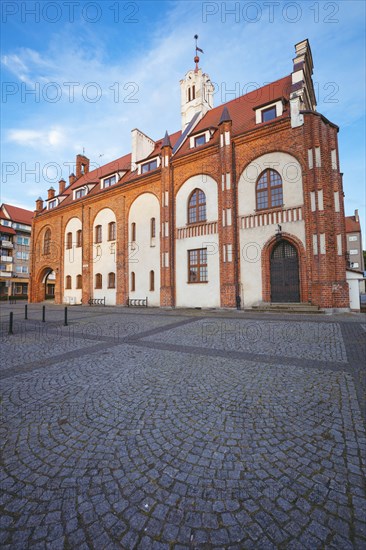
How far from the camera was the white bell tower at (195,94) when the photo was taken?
22828mm

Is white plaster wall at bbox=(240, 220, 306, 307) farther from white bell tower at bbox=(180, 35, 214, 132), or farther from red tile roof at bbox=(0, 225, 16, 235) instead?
red tile roof at bbox=(0, 225, 16, 235)

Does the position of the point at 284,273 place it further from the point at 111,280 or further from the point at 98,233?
the point at 98,233

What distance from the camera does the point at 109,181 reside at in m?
24.9

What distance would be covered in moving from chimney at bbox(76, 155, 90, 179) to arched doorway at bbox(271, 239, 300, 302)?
1178 inches

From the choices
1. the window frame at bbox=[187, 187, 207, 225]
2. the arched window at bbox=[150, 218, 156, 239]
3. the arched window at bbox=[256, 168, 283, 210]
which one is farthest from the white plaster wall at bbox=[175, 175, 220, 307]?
the arched window at bbox=[256, 168, 283, 210]

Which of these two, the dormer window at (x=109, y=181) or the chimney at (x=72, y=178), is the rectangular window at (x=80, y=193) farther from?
the chimney at (x=72, y=178)

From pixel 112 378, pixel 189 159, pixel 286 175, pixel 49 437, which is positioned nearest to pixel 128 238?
pixel 189 159

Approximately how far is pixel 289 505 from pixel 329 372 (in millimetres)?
3092

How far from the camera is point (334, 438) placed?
2514mm

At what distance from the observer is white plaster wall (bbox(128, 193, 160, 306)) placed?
19500 mm

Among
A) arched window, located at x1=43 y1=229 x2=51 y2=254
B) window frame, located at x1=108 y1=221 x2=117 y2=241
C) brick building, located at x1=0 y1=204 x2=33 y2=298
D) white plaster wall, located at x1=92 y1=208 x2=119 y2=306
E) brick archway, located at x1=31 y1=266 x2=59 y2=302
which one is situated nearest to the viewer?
white plaster wall, located at x1=92 y1=208 x2=119 y2=306

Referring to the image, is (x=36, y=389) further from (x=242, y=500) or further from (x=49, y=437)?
(x=242, y=500)

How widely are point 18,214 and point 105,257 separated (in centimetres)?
3765

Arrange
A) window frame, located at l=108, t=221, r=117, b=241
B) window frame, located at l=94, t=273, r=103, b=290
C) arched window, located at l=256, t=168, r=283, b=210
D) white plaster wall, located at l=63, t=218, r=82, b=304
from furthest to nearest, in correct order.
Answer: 1. white plaster wall, located at l=63, t=218, r=82, b=304
2. window frame, located at l=94, t=273, r=103, b=290
3. window frame, located at l=108, t=221, r=117, b=241
4. arched window, located at l=256, t=168, r=283, b=210
